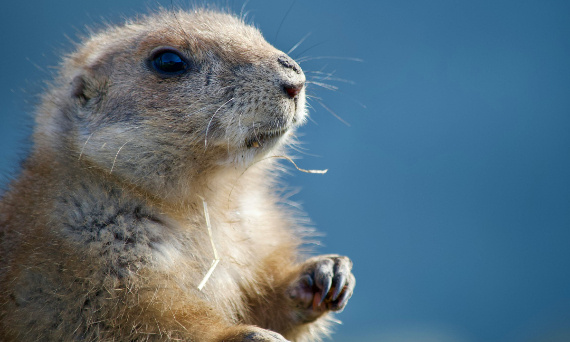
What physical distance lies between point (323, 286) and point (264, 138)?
2.93 ft

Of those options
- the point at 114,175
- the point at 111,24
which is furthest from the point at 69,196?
the point at 111,24

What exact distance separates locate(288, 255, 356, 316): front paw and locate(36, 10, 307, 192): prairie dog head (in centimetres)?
75

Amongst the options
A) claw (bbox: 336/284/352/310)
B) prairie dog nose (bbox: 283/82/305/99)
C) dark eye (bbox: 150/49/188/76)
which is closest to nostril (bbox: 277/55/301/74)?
prairie dog nose (bbox: 283/82/305/99)

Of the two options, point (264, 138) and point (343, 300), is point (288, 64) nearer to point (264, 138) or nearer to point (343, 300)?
point (264, 138)

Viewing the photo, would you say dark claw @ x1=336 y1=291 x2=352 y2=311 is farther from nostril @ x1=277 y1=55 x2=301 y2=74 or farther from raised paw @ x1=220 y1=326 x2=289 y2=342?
nostril @ x1=277 y1=55 x2=301 y2=74

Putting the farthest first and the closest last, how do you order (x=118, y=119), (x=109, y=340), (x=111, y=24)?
Answer: (x=111, y=24) < (x=118, y=119) < (x=109, y=340)

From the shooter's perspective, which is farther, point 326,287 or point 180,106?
point 326,287

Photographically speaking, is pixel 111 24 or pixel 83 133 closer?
pixel 83 133

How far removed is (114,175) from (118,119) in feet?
1.00

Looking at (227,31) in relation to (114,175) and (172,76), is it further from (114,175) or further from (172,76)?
(114,175)

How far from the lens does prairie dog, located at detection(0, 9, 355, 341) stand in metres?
2.64

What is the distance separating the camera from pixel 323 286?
317cm

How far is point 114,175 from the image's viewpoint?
2.91 metres

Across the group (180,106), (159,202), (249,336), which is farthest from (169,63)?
(249,336)
